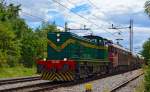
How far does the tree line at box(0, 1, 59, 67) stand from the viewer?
5084cm

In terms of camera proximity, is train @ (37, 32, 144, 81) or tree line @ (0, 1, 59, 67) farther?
tree line @ (0, 1, 59, 67)

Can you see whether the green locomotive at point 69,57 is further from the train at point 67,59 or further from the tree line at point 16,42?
the tree line at point 16,42

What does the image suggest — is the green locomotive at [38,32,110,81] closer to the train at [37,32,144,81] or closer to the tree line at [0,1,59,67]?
the train at [37,32,144,81]

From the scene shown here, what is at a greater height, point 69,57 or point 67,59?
point 69,57

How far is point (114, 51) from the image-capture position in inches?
1736

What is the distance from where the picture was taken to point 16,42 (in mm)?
57125

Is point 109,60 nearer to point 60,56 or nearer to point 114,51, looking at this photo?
point 114,51

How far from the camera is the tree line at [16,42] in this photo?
167 feet

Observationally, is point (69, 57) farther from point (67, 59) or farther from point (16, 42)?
point (16, 42)

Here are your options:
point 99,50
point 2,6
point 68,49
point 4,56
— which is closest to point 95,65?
point 99,50

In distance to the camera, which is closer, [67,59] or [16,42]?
[67,59]

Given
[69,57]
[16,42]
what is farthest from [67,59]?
[16,42]

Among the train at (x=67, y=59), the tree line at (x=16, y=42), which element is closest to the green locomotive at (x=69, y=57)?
the train at (x=67, y=59)

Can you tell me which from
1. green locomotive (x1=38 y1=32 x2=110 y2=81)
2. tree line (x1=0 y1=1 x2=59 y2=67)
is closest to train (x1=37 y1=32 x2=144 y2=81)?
green locomotive (x1=38 y1=32 x2=110 y2=81)
